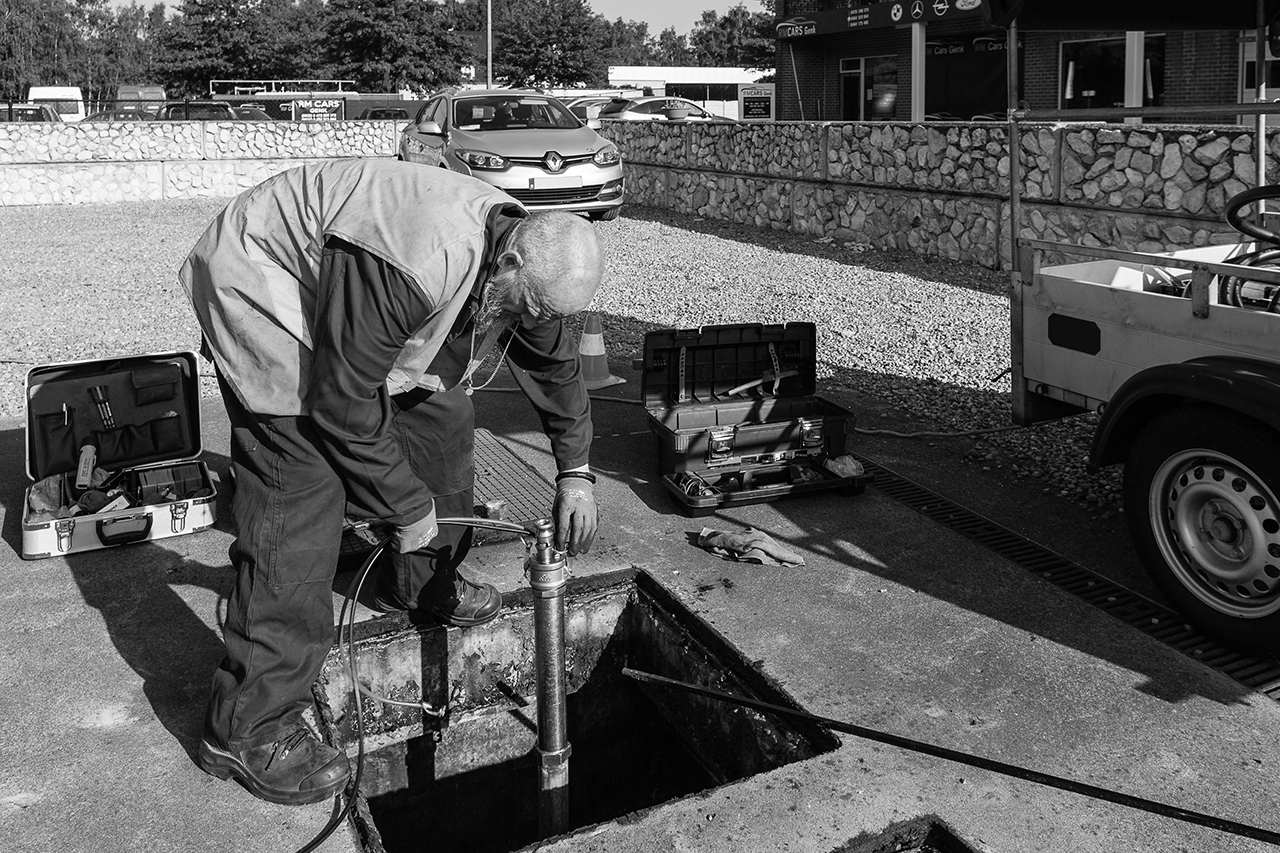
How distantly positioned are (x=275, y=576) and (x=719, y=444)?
8.82ft

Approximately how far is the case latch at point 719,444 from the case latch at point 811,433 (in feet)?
1.21

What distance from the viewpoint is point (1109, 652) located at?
380cm

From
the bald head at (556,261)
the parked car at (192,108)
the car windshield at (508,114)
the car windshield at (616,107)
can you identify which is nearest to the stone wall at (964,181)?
the car windshield at (508,114)

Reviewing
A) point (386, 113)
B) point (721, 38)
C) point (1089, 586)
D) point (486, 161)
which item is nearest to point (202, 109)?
point (386, 113)

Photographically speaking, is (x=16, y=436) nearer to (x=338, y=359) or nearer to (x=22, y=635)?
(x=22, y=635)

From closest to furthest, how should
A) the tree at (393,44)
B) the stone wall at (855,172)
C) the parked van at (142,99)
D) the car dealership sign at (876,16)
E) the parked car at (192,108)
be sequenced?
the stone wall at (855,172), the car dealership sign at (876,16), the parked car at (192,108), the parked van at (142,99), the tree at (393,44)

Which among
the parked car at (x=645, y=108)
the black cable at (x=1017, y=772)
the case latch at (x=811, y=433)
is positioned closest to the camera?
the black cable at (x=1017, y=772)

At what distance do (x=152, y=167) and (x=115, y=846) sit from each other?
67.1 feet

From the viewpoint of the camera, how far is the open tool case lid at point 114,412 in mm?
5027

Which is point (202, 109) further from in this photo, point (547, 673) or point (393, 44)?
point (547, 673)

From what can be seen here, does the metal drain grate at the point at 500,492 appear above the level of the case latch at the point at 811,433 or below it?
below

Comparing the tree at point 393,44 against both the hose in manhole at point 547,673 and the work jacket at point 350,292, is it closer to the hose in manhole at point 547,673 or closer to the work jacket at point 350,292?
the work jacket at point 350,292

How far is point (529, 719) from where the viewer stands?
13.4ft

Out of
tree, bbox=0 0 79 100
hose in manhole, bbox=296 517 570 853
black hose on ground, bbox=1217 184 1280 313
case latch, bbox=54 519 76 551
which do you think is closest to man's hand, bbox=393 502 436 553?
hose in manhole, bbox=296 517 570 853
